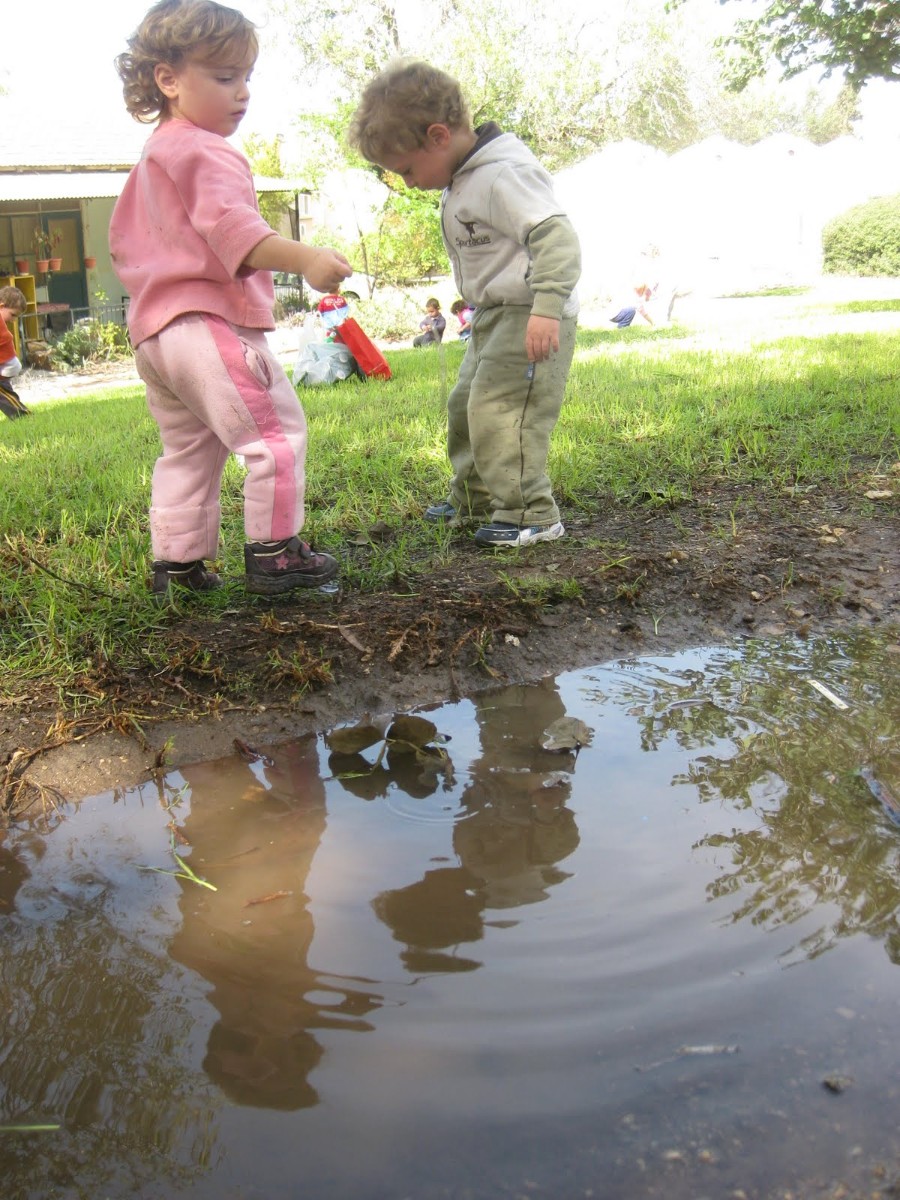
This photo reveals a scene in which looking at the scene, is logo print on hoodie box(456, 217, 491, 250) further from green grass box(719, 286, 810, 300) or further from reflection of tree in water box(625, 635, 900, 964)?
green grass box(719, 286, 810, 300)

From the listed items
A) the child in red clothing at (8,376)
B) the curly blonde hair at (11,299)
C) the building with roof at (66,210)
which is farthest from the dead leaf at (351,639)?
the building with roof at (66,210)

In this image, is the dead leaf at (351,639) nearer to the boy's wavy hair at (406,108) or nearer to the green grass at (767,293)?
the boy's wavy hair at (406,108)

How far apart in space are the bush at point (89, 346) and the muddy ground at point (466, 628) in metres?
12.7

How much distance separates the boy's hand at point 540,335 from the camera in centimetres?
318

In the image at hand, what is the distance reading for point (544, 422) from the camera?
11.5 feet

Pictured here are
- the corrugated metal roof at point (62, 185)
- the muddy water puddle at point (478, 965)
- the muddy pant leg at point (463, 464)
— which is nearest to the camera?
the muddy water puddle at point (478, 965)

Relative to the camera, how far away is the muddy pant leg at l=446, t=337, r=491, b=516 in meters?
3.82

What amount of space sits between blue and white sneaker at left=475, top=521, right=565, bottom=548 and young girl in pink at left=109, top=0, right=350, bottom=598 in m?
0.75

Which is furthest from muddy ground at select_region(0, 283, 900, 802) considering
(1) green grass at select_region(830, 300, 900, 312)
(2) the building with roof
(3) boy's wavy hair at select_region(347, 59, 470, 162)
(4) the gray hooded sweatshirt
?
(2) the building with roof

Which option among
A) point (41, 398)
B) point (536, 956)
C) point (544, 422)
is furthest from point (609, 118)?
point (536, 956)

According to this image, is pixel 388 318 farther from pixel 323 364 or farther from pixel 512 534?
pixel 512 534

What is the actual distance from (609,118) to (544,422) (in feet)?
92.2

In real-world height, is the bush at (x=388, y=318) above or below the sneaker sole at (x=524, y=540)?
below

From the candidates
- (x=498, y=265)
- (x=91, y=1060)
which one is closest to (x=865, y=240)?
(x=498, y=265)
